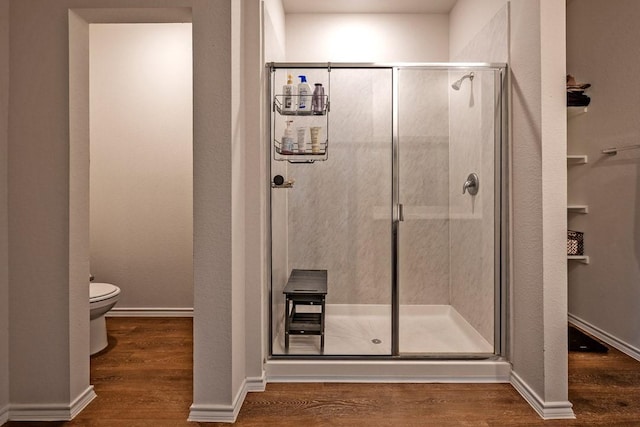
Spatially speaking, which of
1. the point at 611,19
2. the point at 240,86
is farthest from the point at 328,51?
the point at 611,19

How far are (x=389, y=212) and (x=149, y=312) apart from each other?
232 centimetres

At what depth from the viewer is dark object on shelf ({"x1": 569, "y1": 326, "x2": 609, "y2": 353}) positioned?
296cm

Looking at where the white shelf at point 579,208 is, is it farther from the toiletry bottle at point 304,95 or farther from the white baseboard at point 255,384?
the white baseboard at point 255,384

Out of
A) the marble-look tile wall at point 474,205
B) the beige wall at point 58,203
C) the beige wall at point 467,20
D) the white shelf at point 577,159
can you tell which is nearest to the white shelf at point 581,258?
the white shelf at point 577,159

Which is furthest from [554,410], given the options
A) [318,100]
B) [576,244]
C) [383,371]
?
[318,100]

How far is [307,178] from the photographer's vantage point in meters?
3.00

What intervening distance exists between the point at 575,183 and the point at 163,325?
353 centimetres

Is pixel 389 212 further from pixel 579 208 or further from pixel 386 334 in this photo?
pixel 579 208

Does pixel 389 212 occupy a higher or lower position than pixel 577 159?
lower

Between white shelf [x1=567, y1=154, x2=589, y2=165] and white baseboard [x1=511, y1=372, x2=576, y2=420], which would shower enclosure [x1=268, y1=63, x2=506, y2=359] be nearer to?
white baseboard [x1=511, y1=372, x2=576, y2=420]

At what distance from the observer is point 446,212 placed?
117 inches

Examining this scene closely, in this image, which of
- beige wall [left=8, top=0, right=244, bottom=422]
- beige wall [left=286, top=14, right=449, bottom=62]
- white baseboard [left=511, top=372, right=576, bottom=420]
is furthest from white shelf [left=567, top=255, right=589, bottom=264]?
beige wall [left=8, top=0, right=244, bottom=422]

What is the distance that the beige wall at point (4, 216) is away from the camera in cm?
202

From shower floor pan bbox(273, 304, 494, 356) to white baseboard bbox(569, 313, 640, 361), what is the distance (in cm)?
104
